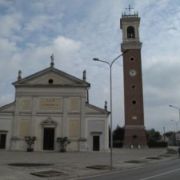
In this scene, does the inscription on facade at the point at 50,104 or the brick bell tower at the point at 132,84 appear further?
the brick bell tower at the point at 132,84

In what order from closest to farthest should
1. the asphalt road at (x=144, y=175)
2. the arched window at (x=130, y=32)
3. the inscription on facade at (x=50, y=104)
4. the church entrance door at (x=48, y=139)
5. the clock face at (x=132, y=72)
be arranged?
1. the asphalt road at (x=144, y=175)
2. the church entrance door at (x=48, y=139)
3. the inscription on facade at (x=50, y=104)
4. the clock face at (x=132, y=72)
5. the arched window at (x=130, y=32)

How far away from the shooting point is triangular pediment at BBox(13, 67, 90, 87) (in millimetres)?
54812

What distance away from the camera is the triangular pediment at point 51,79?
5481cm

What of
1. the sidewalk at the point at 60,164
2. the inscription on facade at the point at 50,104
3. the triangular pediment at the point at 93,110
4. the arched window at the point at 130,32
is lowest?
the sidewalk at the point at 60,164

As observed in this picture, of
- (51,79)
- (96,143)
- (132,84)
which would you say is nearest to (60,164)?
(96,143)

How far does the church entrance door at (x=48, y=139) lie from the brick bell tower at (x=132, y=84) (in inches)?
633

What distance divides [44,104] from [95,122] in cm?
874

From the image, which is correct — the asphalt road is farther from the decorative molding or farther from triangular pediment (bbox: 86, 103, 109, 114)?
the decorative molding

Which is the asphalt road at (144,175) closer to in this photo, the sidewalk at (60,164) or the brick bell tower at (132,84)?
the sidewalk at (60,164)

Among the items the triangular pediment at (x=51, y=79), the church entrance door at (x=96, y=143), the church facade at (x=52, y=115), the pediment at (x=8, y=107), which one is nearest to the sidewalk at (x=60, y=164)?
the church facade at (x=52, y=115)

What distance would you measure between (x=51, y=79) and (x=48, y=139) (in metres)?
9.67

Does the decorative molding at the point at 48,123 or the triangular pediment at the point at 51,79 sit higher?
the triangular pediment at the point at 51,79

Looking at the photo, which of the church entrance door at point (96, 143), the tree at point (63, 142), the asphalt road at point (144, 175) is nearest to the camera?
the asphalt road at point (144, 175)

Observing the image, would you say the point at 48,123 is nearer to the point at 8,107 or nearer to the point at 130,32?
the point at 8,107
